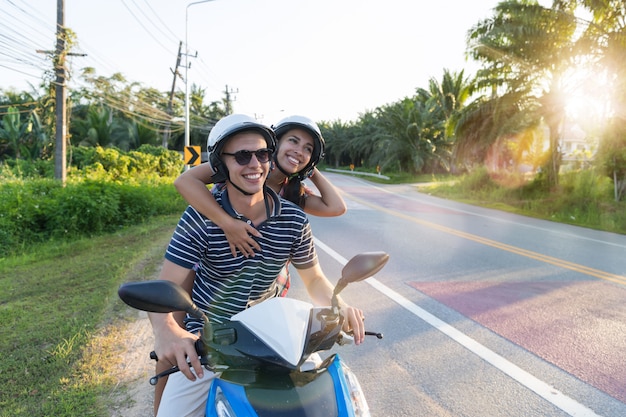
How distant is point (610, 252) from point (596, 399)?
728 cm

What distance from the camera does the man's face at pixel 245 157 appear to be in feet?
6.53

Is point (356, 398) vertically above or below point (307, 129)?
below

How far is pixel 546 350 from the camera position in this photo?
169 inches

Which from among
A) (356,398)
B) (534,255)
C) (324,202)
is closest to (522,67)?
(534,255)

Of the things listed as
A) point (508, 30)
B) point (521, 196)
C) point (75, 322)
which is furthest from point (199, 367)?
point (521, 196)

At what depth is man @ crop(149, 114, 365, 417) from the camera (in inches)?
71.9

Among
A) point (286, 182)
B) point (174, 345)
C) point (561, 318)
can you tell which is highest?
point (286, 182)

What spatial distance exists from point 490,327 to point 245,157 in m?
3.83

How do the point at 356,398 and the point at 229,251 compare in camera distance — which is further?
the point at 229,251

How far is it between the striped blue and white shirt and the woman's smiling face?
73cm

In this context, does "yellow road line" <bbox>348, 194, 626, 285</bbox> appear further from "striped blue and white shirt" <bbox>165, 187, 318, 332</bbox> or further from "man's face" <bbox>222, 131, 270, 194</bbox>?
"man's face" <bbox>222, 131, 270, 194</bbox>

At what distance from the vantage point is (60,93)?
49.9 feet


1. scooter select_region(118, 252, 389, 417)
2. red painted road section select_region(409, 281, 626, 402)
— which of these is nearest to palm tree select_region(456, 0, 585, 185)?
red painted road section select_region(409, 281, 626, 402)

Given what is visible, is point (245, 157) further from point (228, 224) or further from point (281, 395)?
point (281, 395)
